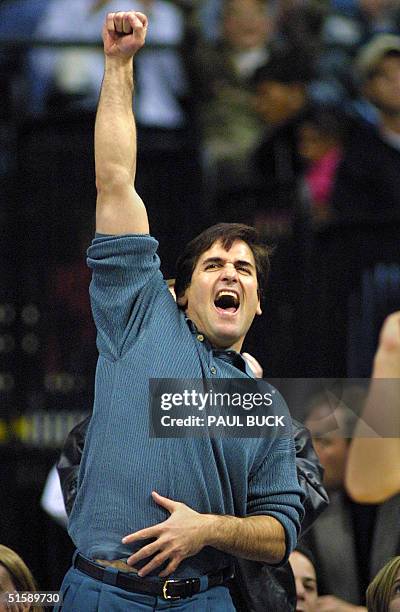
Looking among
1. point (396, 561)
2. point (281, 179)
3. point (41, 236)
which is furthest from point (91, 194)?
point (396, 561)

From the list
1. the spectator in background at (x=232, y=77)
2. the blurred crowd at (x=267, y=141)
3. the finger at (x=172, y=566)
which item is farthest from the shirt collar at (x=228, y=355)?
the spectator in background at (x=232, y=77)

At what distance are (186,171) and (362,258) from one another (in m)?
0.55

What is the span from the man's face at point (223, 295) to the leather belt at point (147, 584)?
0.50 m

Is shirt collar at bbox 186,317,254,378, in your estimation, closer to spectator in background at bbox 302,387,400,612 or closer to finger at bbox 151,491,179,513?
finger at bbox 151,491,179,513

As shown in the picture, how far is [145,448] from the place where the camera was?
2234mm

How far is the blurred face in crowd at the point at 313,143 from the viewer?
3229mm

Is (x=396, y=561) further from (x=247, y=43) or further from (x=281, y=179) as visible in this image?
(x=247, y=43)

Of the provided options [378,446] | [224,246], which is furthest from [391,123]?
[224,246]

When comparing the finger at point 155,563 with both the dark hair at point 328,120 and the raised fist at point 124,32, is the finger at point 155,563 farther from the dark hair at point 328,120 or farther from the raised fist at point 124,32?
the dark hair at point 328,120

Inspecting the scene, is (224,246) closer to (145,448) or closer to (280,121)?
(145,448)

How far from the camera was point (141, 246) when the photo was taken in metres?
2.27

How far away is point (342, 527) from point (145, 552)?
→ 872 millimetres

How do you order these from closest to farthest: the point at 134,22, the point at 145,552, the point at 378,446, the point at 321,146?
the point at 145,552, the point at 134,22, the point at 378,446, the point at 321,146

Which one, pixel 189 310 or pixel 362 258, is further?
pixel 362 258
